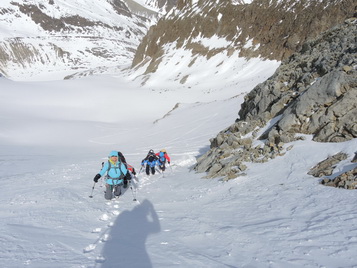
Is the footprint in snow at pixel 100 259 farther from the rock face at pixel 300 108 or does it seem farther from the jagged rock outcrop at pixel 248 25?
the jagged rock outcrop at pixel 248 25

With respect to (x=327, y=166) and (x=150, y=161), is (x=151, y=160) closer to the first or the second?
(x=150, y=161)

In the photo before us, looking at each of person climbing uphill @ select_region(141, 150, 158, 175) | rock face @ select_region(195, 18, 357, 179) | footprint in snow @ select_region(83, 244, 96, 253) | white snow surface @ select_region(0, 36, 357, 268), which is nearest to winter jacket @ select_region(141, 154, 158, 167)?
person climbing uphill @ select_region(141, 150, 158, 175)

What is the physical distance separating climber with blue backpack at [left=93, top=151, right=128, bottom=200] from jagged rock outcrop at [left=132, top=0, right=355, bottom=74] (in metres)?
35.9

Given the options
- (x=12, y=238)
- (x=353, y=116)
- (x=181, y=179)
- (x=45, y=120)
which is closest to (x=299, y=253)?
(x=12, y=238)

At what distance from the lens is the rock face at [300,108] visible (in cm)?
836

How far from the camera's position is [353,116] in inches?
309

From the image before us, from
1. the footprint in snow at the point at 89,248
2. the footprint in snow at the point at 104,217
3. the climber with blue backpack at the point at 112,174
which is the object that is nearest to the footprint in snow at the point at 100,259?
the footprint in snow at the point at 89,248

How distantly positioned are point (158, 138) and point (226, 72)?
2784 centimetres

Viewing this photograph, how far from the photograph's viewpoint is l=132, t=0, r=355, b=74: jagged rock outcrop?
38.6 metres

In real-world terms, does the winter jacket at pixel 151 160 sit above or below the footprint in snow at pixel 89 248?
above

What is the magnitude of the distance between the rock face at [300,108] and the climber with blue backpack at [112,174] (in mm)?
3205

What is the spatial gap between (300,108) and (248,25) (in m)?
44.4

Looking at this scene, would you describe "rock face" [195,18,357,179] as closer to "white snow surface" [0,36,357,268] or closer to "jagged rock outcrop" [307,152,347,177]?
"white snow surface" [0,36,357,268]

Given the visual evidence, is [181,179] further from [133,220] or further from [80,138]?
[80,138]
